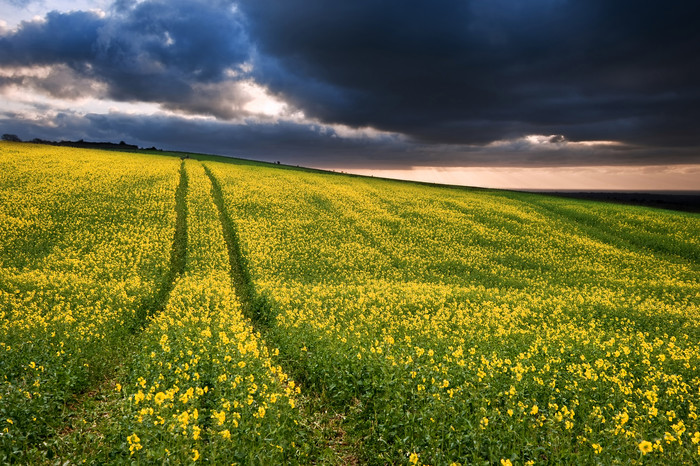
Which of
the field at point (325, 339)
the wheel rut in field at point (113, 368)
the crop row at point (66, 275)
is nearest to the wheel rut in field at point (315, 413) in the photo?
the field at point (325, 339)

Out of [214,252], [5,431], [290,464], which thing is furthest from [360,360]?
[214,252]

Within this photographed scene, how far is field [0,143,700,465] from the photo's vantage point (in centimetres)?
819

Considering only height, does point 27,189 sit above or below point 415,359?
above

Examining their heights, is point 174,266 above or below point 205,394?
below

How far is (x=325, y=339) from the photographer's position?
13.4m

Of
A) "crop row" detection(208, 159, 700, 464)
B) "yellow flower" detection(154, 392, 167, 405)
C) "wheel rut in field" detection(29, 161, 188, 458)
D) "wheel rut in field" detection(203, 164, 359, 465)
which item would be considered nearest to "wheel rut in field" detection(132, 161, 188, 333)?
"wheel rut in field" detection(29, 161, 188, 458)

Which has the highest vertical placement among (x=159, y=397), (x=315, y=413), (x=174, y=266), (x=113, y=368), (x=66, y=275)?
(x=159, y=397)

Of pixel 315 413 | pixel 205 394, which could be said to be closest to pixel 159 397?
pixel 205 394

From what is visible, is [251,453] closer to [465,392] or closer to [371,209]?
[465,392]

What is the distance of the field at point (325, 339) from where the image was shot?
8.19 meters

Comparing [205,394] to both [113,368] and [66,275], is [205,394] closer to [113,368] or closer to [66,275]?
[113,368]

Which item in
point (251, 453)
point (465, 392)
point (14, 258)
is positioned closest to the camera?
point (251, 453)

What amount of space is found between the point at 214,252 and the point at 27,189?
23.9 metres

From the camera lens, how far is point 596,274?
28.3m
